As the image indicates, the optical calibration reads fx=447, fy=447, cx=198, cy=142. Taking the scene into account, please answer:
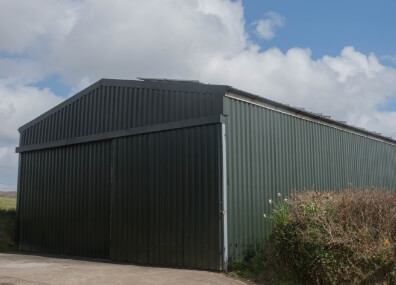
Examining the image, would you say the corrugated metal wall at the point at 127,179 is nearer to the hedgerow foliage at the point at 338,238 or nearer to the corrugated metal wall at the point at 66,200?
the corrugated metal wall at the point at 66,200

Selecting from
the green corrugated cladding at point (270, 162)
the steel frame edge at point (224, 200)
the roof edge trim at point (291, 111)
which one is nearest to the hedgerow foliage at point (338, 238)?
the steel frame edge at point (224, 200)

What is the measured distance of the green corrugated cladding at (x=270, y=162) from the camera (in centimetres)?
1070

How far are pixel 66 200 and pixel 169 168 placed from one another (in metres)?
5.13

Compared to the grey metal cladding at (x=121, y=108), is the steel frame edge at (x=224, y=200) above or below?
below

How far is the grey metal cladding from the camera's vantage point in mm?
11125

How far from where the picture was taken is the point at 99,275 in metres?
9.83

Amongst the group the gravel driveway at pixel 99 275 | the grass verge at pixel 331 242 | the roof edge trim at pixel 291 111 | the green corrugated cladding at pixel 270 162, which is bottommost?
the gravel driveway at pixel 99 275

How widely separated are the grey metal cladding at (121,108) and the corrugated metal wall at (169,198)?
18.9 inches

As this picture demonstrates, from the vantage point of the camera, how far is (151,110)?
12297 millimetres

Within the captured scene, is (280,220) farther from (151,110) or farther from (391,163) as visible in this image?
(391,163)

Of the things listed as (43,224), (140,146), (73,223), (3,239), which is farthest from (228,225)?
(3,239)

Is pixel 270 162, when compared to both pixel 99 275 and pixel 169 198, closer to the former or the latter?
pixel 169 198

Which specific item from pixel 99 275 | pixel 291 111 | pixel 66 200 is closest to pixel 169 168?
pixel 99 275

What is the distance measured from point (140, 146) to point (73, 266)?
3.59m
